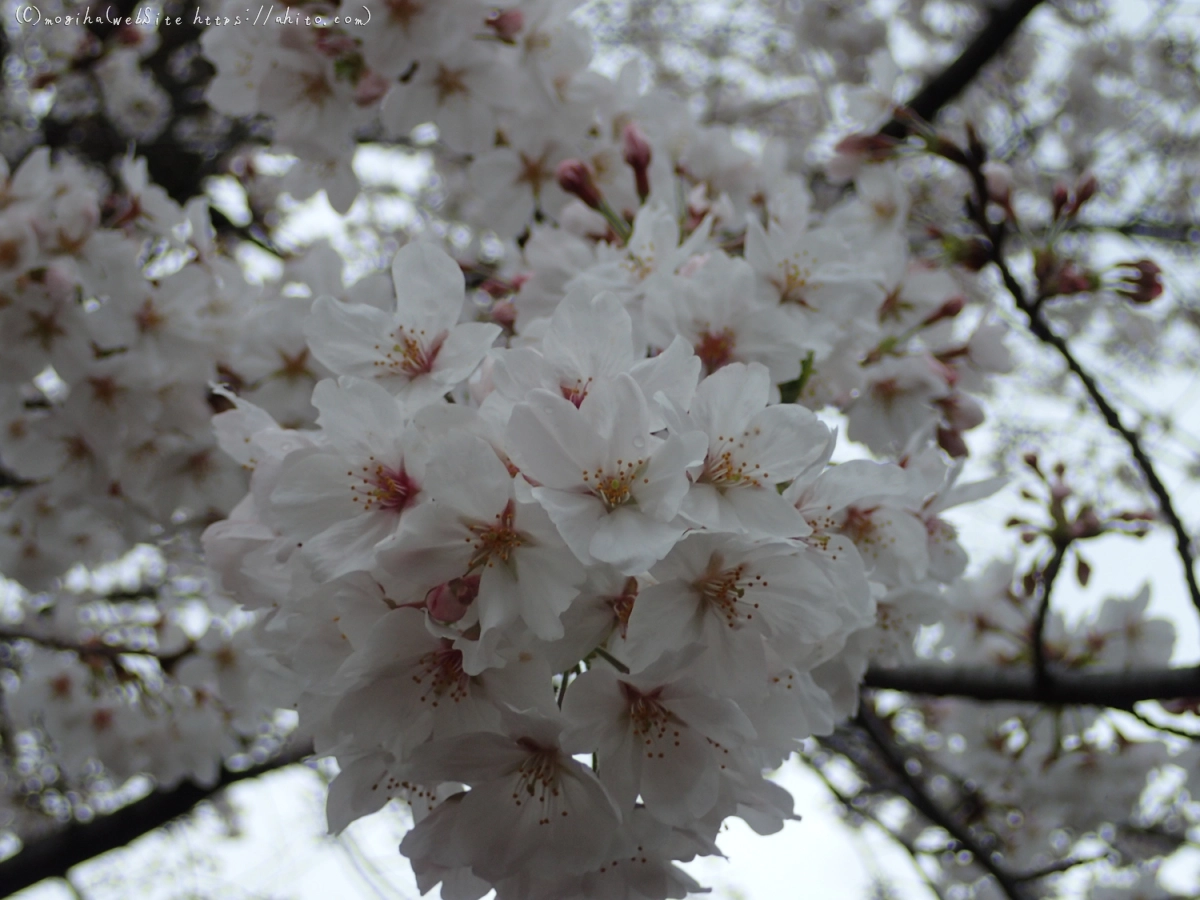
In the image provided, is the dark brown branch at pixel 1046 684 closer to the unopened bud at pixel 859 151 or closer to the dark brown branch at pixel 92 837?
the unopened bud at pixel 859 151

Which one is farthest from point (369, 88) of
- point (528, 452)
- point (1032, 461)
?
point (1032, 461)

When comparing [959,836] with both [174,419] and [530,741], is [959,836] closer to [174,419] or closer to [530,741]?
[530,741]

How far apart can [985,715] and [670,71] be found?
18.2 feet

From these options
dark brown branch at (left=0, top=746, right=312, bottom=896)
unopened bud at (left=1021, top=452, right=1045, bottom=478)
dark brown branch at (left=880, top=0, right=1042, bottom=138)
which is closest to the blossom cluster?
unopened bud at (left=1021, top=452, right=1045, bottom=478)

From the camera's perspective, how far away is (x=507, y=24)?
2061mm

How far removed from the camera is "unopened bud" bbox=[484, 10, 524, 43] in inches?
81.1

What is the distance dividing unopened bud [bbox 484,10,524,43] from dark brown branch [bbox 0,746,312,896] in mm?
2674

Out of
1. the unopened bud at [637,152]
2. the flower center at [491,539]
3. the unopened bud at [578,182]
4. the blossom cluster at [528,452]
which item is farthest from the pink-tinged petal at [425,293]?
the unopened bud at [637,152]

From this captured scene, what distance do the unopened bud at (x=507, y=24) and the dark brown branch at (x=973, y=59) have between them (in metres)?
1.99

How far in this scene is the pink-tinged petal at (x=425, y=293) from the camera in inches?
50.8

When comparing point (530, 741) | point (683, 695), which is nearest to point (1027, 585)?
point (683, 695)

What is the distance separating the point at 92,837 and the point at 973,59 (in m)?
4.54

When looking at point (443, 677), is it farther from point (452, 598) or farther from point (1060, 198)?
point (1060, 198)

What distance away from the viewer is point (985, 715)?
295 cm
